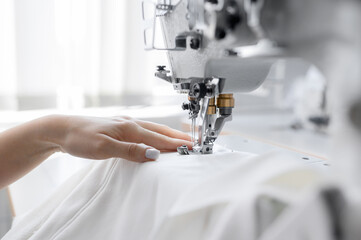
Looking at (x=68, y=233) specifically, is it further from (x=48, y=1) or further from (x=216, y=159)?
(x=48, y=1)

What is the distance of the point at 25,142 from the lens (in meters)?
0.75

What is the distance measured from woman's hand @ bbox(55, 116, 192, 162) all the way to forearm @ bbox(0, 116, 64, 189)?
0.08 ft

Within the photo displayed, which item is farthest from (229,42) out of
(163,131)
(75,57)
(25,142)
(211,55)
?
(75,57)

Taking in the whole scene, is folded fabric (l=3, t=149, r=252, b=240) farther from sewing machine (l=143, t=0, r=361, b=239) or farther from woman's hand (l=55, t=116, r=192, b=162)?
sewing machine (l=143, t=0, r=361, b=239)

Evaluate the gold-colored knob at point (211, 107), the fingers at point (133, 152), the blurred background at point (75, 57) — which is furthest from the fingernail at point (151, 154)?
the blurred background at point (75, 57)

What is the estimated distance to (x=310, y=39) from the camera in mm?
382

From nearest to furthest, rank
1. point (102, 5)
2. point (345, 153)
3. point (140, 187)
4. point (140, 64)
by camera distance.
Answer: point (345, 153)
point (140, 187)
point (102, 5)
point (140, 64)

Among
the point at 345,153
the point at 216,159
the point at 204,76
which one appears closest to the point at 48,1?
the point at 204,76

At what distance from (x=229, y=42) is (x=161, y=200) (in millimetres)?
263

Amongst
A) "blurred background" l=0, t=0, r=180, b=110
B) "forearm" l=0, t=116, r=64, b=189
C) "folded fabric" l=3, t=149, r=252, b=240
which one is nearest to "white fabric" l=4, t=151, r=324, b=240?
"folded fabric" l=3, t=149, r=252, b=240

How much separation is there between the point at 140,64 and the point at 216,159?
1327 millimetres

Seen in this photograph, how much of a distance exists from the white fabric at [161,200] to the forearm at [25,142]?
10 centimetres

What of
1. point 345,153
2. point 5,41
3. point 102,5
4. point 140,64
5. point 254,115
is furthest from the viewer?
point 254,115

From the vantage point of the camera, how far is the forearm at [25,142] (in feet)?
2.43
